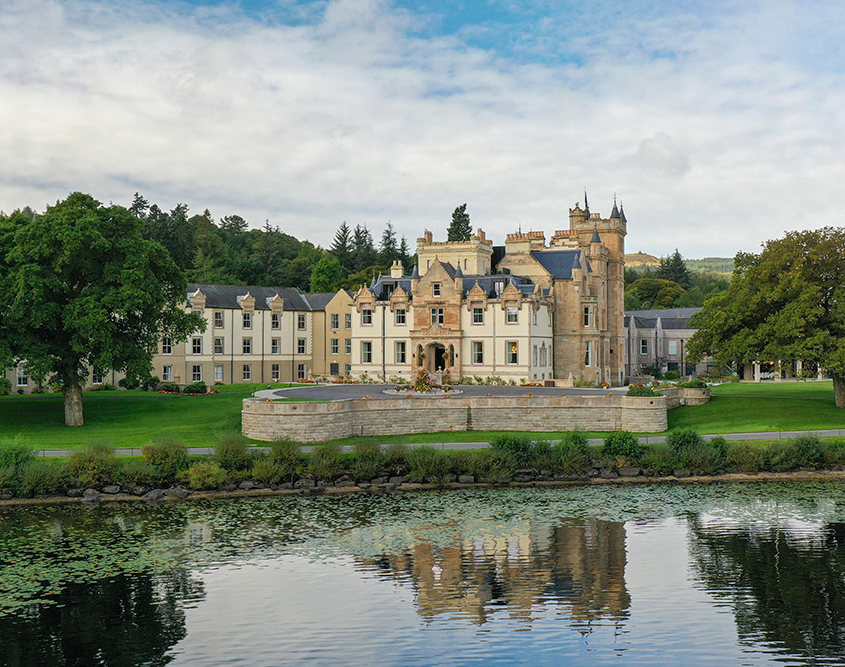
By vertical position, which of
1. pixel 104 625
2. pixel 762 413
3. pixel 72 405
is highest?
pixel 72 405

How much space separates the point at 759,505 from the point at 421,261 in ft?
160

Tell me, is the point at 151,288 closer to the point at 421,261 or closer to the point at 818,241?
the point at 421,261

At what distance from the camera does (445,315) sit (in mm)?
70250

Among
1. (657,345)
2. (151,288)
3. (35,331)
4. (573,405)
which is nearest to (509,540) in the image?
(573,405)

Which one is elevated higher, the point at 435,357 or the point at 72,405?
the point at 435,357

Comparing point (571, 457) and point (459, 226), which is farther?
point (459, 226)

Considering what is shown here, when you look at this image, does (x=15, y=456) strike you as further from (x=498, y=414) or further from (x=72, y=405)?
(x=498, y=414)

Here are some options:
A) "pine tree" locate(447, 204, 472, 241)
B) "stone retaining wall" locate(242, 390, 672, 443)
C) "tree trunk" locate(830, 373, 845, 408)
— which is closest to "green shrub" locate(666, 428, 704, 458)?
"stone retaining wall" locate(242, 390, 672, 443)

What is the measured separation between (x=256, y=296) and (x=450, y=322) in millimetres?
20817

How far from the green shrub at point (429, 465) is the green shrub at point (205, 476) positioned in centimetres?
831

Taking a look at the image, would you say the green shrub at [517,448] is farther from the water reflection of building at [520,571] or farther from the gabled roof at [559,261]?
the gabled roof at [559,261]

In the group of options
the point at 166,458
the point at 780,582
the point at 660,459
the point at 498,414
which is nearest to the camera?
the point at 780,582

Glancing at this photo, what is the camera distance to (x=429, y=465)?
125 feet

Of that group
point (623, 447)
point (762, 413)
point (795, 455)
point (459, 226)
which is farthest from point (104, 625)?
point (459, 226)
